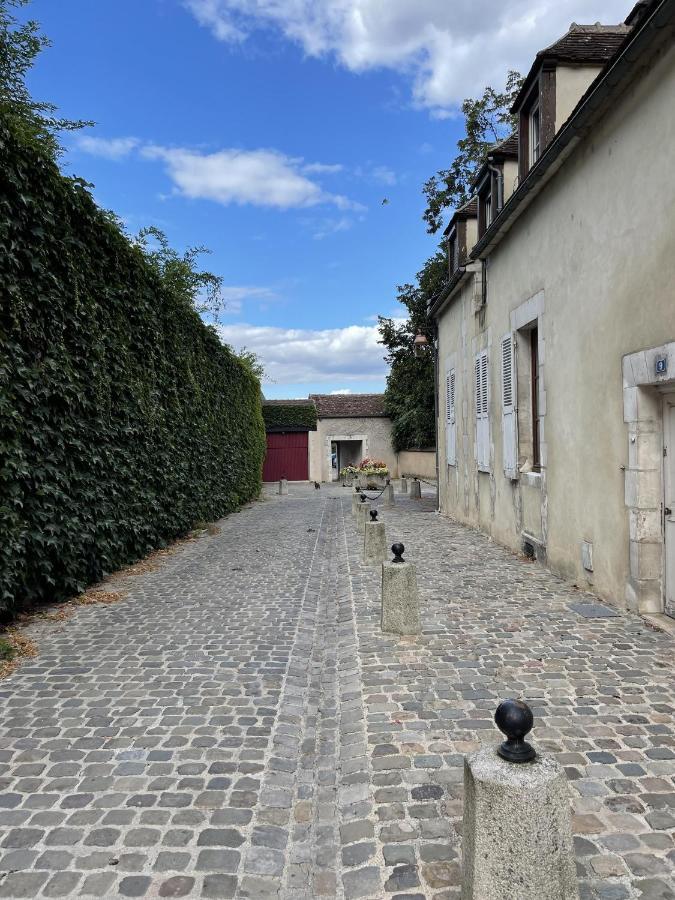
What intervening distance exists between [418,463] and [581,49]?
21.1m

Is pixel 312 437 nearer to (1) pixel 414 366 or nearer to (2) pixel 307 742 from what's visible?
(1) pixel 414 366

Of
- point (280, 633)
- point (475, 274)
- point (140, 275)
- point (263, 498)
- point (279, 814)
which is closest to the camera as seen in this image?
point (279, 814)

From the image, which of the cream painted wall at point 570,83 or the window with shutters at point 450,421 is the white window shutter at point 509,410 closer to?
the cream painted wall at point 570,83

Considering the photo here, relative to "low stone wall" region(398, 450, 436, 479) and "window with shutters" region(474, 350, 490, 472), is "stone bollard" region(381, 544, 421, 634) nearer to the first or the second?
"window with shutters" region(474, 350, 490, 472)

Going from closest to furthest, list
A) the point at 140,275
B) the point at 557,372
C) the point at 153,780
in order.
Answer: the point at 153,780 < the point at 557,372 < the point at 140,275

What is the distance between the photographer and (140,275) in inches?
342

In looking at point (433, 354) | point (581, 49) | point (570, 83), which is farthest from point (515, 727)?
point (433, 354)

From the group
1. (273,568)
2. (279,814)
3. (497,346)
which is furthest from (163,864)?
(497,346)

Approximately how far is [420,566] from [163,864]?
20.0 ft

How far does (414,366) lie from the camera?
87.1 ft

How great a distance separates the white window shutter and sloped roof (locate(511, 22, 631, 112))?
356cm

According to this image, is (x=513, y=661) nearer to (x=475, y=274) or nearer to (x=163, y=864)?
(x=163, y=864)

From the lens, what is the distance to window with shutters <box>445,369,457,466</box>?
13.9 meters

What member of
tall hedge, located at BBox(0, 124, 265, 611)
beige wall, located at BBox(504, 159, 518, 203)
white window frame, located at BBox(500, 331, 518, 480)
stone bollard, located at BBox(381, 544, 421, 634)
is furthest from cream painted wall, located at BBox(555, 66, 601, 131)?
stone bollard, located at BBox(381, 544, 421, 634)
